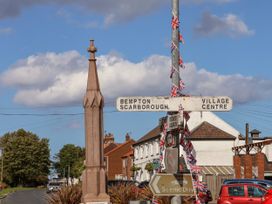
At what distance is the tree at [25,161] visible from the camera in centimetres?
10750

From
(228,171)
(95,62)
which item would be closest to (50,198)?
(95,62)

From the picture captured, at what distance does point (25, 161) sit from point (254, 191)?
287 feet

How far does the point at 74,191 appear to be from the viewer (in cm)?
1978

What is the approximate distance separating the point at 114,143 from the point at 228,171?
52.8 meters

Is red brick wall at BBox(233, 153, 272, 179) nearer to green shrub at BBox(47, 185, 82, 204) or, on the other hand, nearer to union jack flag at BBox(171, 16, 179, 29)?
green shrub at BBox(47, 185, 82, 204)

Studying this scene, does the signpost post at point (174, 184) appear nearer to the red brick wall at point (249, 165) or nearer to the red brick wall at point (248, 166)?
the red brick wall at point (249, 165)

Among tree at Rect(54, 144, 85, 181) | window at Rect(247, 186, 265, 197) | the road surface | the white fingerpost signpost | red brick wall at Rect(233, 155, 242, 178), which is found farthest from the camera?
tree at Rect(54, 144, 85, 181)

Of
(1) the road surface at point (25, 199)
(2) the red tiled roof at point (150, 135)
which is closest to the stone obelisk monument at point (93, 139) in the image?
(1) the road surface at point (25, 199)

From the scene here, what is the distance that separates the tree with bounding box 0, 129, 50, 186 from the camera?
10750cm

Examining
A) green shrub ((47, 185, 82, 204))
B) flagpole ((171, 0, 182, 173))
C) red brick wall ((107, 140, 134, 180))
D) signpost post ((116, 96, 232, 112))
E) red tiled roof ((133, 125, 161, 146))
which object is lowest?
green shrub ((47, 185, 82, 204))

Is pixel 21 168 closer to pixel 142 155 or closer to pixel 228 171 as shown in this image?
pixel 142 155

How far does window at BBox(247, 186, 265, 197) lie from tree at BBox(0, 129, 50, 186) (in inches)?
3393

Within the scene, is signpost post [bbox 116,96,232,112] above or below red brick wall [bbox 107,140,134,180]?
→ below

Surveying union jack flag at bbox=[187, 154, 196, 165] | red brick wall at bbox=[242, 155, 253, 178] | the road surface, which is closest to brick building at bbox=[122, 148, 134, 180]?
the road surface
